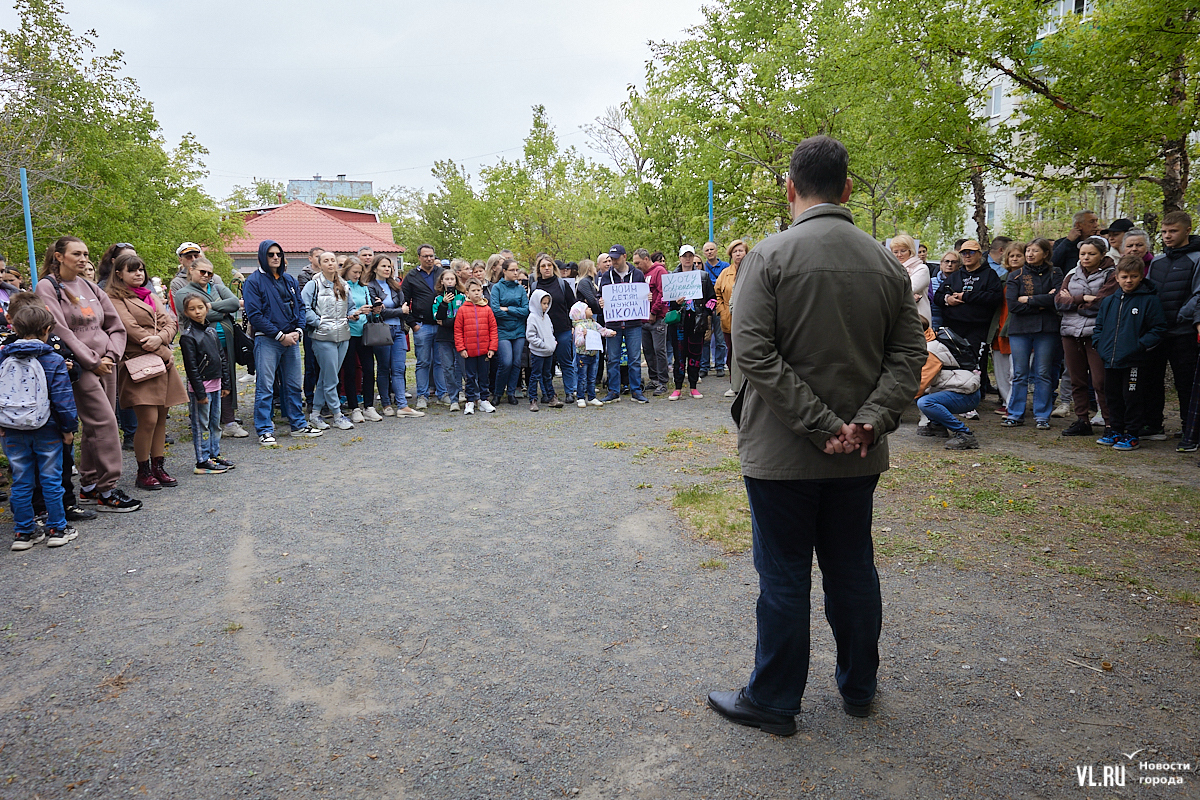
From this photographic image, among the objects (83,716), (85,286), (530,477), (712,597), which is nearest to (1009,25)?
(530,477)

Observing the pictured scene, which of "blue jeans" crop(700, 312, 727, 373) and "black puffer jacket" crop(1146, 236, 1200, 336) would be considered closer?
"black puffer jacket" crop(1146, 236, 1200, 336)

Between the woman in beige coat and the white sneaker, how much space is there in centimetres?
234

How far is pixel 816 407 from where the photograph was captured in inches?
112

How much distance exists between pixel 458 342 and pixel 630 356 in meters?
2.80

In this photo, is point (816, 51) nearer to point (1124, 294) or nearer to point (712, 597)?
point (1124, 294)

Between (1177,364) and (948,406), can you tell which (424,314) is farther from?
(1177,364)

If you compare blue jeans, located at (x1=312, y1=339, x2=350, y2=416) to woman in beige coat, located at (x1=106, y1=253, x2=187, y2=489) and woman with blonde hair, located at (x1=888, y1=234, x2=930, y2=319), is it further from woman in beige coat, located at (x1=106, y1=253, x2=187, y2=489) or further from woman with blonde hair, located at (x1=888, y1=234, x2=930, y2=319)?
woman with blonde hair, located at (x1=888, y1=234, x2=930, y2=319)

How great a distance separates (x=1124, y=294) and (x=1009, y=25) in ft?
15.6

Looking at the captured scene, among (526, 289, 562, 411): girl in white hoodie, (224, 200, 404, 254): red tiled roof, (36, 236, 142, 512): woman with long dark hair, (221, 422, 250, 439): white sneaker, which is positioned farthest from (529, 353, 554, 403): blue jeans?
(224, 200, 404, 254): red tiled roof

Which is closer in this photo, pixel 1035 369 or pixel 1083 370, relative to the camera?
pixel 1083 370

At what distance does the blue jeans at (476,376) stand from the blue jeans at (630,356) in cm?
199

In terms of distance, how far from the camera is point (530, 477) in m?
7.44

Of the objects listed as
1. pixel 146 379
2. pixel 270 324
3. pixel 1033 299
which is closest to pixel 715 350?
pixel 1033 299

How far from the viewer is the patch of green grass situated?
5.45 metres
